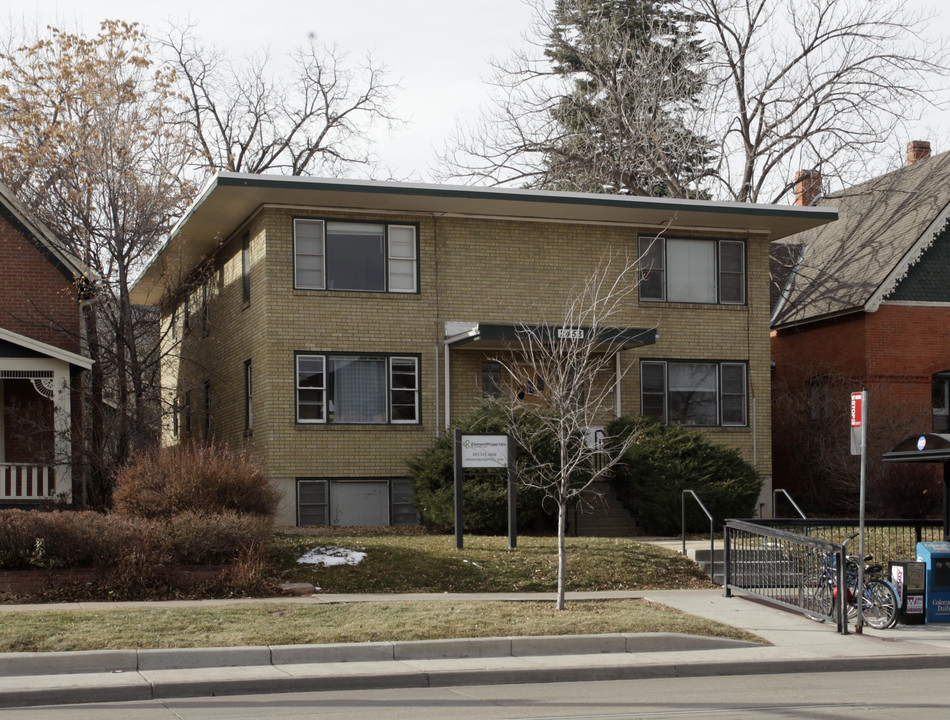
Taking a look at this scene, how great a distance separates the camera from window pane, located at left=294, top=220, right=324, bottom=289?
24.6 meters

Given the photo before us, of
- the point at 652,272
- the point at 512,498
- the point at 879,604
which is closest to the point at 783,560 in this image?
the point at 879,604

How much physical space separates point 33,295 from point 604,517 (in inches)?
535

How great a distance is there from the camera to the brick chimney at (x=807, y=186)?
3638 centimetres

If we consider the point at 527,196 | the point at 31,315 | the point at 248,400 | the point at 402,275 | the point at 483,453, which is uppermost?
the point at 527,196

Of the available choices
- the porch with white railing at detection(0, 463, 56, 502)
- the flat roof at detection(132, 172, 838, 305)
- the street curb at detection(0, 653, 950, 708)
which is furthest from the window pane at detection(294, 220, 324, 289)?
the street curb at detection(0, 653, 950, 708)

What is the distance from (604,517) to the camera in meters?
24.0

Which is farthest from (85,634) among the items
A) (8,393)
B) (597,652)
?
(8,393)

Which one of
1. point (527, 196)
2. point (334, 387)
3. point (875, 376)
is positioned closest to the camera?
point (334, 387)

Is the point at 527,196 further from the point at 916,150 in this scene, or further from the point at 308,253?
the point at 916,150

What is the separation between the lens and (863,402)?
13.8m

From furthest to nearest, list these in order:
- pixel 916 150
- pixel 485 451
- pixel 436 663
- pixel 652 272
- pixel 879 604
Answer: pixel 916 150
pixel 652 272
pixel 485 451
pixel 879 604
pixel 436 663

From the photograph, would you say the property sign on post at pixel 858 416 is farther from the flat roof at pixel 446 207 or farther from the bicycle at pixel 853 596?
the flat roof at pixel 446 207

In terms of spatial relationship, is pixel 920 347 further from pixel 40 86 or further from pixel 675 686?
pixel 40 86

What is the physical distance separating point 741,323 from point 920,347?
17.6 ft
